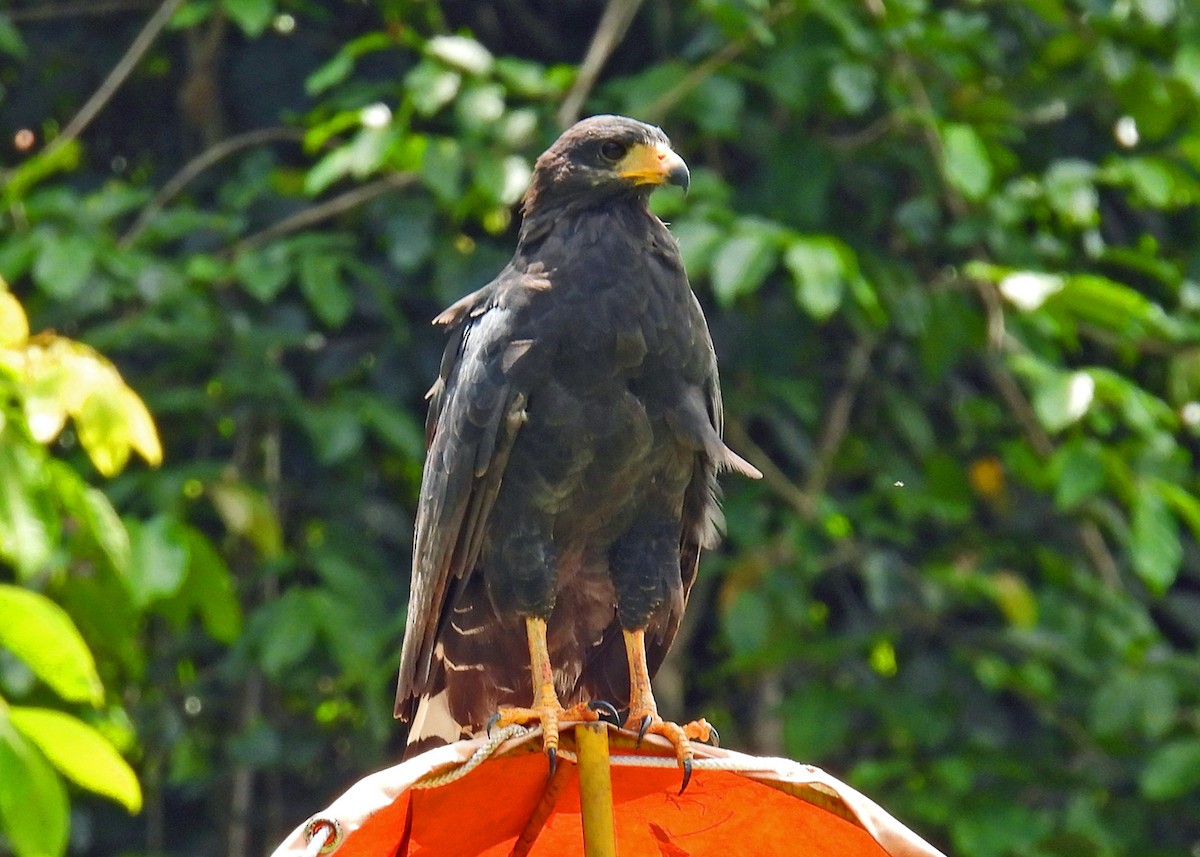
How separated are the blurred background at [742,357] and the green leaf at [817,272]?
0.01 m

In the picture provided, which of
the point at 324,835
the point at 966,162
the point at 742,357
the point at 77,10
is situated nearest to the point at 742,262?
the point at 966,162

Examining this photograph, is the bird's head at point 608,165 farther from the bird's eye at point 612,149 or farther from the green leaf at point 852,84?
the green leaf at point 852,84

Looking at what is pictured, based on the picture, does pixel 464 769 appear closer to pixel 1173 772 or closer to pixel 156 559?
pixel 156 559

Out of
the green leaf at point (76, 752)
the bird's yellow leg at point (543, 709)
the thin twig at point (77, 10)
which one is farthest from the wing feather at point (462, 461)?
the thin twig at point (77, 10)

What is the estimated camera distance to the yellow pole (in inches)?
97.0

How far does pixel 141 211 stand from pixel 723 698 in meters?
2.44

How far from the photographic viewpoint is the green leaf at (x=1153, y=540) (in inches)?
168

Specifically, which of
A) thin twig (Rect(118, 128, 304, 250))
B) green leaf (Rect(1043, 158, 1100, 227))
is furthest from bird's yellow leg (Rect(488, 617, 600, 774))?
thin twig (Rect(118, 128, 304, 250))

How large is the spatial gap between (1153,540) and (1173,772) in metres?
0.70

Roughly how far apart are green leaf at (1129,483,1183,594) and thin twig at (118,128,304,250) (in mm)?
2701

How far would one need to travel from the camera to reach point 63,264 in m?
4.36

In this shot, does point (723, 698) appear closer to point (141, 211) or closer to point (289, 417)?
point (289, 417)

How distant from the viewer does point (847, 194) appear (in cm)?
544

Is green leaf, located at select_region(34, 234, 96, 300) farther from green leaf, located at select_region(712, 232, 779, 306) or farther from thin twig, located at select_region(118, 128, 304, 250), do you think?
green leaf, located at select_region(712, 232, 779, 306)
